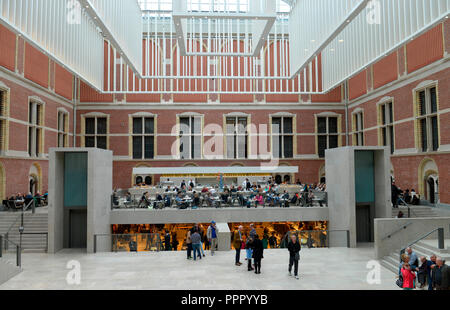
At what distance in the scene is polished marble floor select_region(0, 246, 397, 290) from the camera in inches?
346

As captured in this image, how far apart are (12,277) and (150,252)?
15.2 feet

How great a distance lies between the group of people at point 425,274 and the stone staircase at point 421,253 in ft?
5.17

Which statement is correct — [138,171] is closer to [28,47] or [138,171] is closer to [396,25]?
[28,47]

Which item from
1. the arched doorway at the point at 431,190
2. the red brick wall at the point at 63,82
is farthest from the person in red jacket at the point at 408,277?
the red brick wall at the point at 63,82

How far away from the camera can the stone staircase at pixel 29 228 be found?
14445mm

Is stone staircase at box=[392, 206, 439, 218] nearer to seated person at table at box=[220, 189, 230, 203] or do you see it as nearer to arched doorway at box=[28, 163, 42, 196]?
seated person at table at box=[220, 189, 230, 203]

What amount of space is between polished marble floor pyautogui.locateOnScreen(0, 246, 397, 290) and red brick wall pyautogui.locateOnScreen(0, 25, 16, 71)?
1352cm

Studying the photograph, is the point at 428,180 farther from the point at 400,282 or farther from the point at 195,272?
the point at 195,272

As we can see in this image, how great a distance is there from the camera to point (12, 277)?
9.93m

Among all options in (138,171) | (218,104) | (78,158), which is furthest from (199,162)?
(78,158)

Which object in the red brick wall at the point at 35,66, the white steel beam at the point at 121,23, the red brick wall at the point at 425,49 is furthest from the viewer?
the red brick wall at the point at 35,66

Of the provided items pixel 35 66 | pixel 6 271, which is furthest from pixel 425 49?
pixel 35 66

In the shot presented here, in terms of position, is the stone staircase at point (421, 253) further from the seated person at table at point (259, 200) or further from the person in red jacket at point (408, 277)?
the seated person at table at point (259, 200)

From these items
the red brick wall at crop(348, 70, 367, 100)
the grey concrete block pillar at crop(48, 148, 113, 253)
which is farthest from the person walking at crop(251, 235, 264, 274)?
the red brick wall at crop(348, 70, 367, 100)
